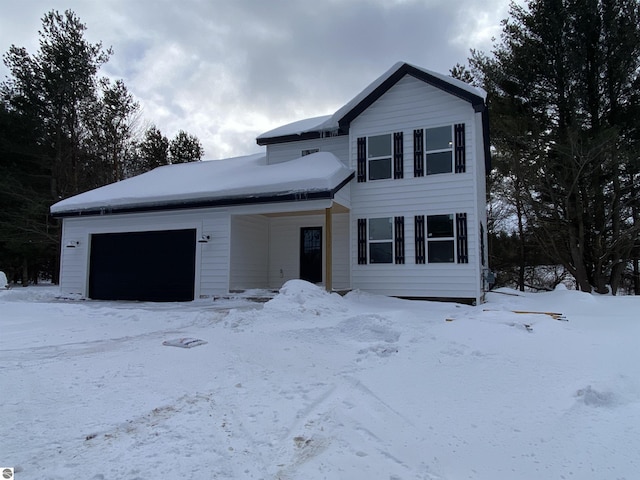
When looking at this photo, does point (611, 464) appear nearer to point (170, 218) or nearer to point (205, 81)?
point (170, 218)

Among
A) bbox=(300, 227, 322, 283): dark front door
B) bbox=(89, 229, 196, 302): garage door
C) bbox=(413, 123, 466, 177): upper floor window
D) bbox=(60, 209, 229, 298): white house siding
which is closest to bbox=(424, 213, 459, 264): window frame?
bbox=(413, 123, 466, 177): upper floor window

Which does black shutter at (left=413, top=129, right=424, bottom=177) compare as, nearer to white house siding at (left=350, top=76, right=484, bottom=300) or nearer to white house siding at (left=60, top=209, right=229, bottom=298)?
white house siding at (left=350, top=76, right=484, bottom=300)

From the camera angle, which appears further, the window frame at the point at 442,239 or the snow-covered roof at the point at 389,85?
the window frame at the point at 442,239

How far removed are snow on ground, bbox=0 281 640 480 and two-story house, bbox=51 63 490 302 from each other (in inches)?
187

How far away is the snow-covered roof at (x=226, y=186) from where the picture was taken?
1085 cm

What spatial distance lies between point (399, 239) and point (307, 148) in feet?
15.3

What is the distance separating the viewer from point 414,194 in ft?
37.5

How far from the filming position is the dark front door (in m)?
13.3

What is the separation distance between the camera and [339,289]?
1230cm

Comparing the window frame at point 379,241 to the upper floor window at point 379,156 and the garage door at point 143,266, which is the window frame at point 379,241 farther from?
the garage door at point 143,266

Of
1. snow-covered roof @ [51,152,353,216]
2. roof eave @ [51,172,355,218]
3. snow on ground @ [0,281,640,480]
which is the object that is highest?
snow-covered roof @ [51,152,353,216]

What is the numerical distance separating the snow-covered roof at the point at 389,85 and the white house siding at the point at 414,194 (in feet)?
0.78

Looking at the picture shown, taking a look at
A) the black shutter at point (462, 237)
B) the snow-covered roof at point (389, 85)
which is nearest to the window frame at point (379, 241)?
the black shutter at point (462, 237)

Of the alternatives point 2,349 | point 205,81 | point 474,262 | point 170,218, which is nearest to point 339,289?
point 474,262
